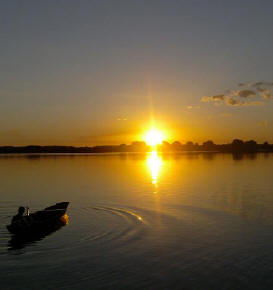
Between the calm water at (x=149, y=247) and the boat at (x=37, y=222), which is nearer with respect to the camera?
the calm water at (x=149, y=247)

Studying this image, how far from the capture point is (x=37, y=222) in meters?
26.4

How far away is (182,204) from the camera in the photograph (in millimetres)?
38750

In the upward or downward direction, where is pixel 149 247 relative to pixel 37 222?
downward

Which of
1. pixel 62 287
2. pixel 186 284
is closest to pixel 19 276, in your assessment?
pixel 62 287

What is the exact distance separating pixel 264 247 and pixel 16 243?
17.8 metres

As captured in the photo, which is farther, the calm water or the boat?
the boat

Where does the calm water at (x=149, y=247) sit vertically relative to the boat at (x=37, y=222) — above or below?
below

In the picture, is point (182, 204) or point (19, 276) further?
point (182, 204)

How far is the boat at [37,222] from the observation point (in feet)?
81.3

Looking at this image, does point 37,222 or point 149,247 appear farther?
point 37,222

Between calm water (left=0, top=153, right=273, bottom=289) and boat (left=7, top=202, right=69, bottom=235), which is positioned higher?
boat (left=7, top=202, right=69, bottom=235)

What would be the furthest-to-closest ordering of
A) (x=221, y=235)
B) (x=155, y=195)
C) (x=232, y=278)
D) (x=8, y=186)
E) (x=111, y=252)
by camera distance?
1. (x=8, y=186)
2. (x=155, y=195)
3. (x=221, y=235)
4. (x=111, y=252)
5. (x=232, y=278)

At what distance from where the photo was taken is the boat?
81.3ft

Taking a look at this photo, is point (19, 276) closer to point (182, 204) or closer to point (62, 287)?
point (62, 287)
